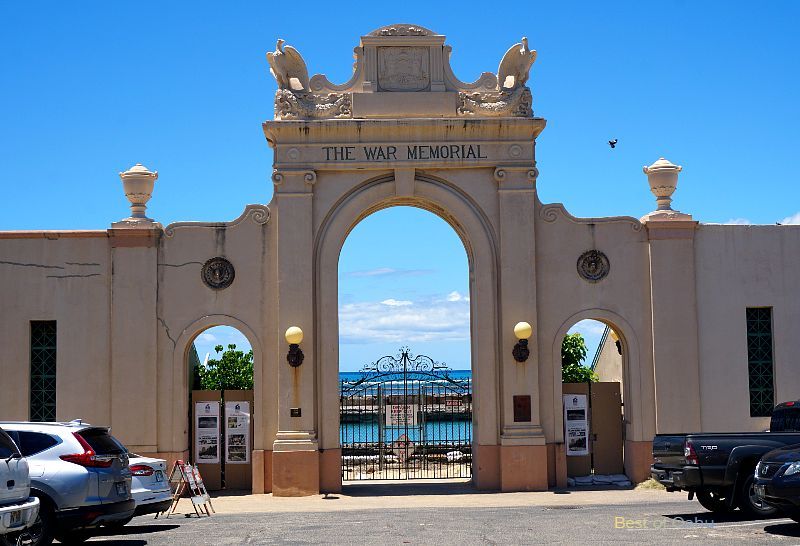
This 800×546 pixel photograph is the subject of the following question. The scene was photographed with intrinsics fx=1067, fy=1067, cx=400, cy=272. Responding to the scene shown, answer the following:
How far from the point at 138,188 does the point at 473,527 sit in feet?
34.6

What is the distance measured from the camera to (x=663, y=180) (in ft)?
71.5

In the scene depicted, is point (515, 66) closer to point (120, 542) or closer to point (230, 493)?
point (230, 493)

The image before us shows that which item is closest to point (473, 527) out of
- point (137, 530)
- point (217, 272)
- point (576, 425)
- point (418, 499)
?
point (418, 499)

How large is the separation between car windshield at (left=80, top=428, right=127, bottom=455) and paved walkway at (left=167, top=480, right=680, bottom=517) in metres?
4.81

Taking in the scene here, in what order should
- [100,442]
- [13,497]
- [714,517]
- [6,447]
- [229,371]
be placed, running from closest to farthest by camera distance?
[13,497] < [6,447] < [100,442] < [714,517] < [229,371]

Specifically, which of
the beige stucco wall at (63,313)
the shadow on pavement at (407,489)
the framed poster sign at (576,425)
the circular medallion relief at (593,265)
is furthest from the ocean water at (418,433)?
the beige stucco wall at (63,313)

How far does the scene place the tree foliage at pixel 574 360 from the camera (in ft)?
108

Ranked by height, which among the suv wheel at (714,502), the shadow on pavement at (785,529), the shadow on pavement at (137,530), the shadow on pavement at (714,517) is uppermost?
the suv wheel at (714,502)

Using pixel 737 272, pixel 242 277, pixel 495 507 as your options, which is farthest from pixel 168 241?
pixel 737 272

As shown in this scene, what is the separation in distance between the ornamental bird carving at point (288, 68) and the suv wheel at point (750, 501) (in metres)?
11.5

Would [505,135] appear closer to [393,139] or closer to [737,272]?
[393,139]

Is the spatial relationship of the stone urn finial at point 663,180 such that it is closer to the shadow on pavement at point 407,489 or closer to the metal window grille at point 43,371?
the shadow on pavement at point 407,489

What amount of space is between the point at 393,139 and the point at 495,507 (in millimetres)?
7506

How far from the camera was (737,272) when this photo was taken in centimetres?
2167
